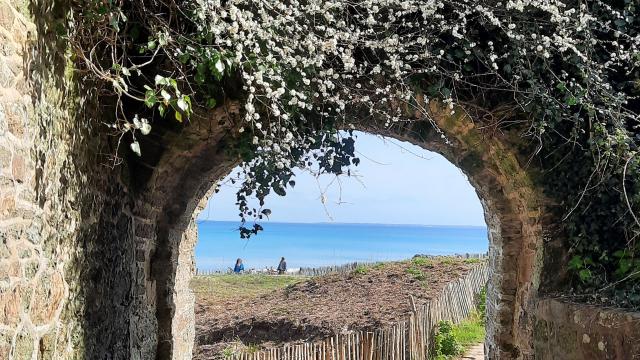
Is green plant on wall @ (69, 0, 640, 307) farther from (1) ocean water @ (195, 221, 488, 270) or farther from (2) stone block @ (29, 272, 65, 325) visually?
(1) ocean water @ (195, 221, 488, 270)

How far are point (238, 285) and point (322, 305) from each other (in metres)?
6.47

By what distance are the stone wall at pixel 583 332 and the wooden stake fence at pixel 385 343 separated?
12.4 ft

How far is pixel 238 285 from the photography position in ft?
65.4

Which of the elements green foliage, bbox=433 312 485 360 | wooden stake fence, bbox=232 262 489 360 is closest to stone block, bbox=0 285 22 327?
wooden stake fence, bbox=232 262 489 360

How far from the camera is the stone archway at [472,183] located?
4.92m

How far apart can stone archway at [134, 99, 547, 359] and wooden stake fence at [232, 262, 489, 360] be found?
313 centimetres

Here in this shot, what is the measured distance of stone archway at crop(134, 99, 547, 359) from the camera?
492cm

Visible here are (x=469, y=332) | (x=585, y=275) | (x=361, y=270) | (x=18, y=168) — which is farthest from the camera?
(x=361, y=270)

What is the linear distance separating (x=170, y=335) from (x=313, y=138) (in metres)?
2.10

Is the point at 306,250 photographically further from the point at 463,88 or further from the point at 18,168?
the point at 18,168

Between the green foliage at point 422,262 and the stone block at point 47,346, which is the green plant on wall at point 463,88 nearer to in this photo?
the stone block at point 47,346

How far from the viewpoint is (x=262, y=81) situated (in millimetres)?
3754

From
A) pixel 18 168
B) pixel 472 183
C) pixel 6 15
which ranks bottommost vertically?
pixel 18 168

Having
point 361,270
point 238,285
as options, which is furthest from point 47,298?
point 238,285
